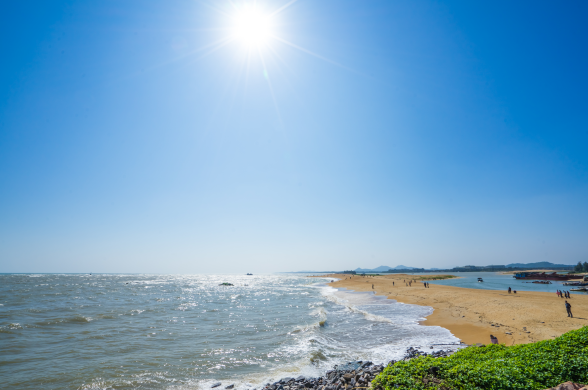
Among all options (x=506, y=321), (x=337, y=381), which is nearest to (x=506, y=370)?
(x=337, y=381)

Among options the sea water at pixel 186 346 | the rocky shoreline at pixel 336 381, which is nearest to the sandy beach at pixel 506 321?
the sea water at pixel 186 346

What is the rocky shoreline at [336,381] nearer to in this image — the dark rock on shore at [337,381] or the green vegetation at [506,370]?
the dark rock on shore at [337,381]

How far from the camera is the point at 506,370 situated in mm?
7699

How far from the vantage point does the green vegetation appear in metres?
7.35

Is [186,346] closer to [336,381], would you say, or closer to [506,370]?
[336,381]

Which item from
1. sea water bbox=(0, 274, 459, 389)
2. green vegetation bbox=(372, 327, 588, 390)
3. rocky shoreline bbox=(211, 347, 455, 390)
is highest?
green vegetation bbox=(372, 327, 588, 390)

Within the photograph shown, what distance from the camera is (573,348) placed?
843 centimetres

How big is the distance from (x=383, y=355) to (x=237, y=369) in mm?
8850

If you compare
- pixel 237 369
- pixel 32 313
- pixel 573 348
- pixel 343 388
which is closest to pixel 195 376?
pixel 237 369

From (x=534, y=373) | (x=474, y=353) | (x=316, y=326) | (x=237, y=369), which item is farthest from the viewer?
(x=316, y=326)

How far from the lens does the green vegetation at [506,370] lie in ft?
24.1

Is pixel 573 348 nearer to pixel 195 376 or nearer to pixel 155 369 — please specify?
pixel 195 376

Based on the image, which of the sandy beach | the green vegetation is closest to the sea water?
the sandy beach

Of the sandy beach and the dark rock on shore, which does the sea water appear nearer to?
the dark rock on shore
